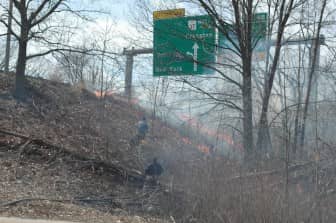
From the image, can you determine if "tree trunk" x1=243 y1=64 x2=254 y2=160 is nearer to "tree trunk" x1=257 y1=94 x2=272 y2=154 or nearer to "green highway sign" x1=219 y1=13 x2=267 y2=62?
"tree trunk" x1=257 y1=94 x2=272 y2=154

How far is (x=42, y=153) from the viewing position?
12.7 m

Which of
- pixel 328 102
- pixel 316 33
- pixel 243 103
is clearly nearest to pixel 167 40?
pixel 243 103

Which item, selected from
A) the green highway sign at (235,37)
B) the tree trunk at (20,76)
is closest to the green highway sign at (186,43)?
the green highway sign at (235,37)

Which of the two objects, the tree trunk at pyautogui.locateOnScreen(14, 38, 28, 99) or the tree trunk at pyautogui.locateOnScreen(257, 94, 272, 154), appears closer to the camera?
the tree trunk at pyautogui.locateOnScreen(257, 94, 272, 154)

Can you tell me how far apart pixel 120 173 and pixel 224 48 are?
5.47 metres

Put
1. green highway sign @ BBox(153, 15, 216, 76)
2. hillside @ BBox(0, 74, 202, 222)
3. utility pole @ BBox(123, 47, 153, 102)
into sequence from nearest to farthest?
hillside @ BBox(0, 74, 202, 222) → green highway sign @ BBox(153, 15, 216, 76) → utility pole @ BBox(123, 47, 153, 102)

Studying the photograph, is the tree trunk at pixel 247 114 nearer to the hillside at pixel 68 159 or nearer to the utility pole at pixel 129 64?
the hillside at pixel 68 159

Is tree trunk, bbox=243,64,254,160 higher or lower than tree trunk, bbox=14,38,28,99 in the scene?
lower

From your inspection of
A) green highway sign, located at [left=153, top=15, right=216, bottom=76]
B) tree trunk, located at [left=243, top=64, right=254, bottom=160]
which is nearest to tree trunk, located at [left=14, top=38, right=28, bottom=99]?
green highway sign, located at [left=153, top=15, right=216, bottom=76]

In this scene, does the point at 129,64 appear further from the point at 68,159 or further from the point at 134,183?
the point at 134,183

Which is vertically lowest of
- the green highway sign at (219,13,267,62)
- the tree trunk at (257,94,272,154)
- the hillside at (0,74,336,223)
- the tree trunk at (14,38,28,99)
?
the hillside at (0,74,336,223)

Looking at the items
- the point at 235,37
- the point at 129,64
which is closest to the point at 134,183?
the point at 235,37

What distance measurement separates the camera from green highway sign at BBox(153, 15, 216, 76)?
16.1 meters

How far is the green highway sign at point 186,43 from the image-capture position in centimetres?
1606
